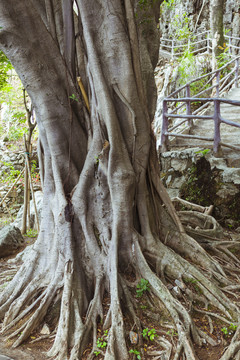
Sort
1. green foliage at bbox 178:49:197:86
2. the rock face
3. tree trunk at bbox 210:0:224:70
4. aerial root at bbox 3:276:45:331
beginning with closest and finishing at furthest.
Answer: aerial root at bbox 3:276:45:331 < the rock face < tree trunk at bbox 210:0:224:70 < green foliage at bbox 178:49:197:86

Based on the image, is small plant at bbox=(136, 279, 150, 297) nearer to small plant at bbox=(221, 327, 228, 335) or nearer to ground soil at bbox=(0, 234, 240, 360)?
ground soil at bbox=(0, 234, 240, 360)

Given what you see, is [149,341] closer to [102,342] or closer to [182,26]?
[102,342]

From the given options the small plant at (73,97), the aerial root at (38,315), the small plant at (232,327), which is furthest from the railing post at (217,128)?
the aerial root at (38,315)

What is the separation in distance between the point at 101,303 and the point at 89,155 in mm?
1716

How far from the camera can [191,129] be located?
8.17 m

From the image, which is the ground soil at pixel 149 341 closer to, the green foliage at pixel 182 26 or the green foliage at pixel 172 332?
the green foliage at pixel 172 332

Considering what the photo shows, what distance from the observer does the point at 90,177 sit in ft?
12.0

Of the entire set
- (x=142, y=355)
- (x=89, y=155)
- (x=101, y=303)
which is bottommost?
(x=142, y=355)

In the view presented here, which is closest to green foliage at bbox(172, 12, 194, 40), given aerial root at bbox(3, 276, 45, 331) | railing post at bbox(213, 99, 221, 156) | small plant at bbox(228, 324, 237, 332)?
railing post at bbox(213, 99, 221, 156)

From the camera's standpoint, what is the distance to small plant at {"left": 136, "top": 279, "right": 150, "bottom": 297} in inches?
131

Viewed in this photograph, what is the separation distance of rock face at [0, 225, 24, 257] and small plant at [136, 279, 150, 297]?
3.09m

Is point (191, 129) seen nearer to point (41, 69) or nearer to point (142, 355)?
point (41, 69)

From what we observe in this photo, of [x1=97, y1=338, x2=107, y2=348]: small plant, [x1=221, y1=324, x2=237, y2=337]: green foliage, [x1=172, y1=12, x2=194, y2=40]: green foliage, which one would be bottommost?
[x1=221, y1=324, x2=237, y2=337]: green foliage

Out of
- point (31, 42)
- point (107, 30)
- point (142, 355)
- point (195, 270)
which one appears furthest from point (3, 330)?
point (107, 30)
